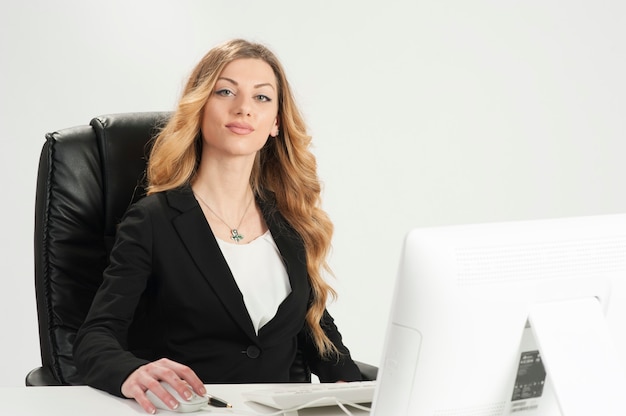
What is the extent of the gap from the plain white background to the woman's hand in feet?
6.97

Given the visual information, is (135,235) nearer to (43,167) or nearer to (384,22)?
(43,167)

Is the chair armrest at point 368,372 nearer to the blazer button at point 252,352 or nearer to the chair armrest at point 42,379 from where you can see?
the blazer button at point 252,352

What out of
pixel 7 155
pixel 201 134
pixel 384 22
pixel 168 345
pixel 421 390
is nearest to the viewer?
pixel 421 390

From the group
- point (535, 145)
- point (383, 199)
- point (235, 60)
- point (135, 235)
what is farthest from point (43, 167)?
point (535, 145)

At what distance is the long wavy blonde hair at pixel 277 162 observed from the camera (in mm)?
2461

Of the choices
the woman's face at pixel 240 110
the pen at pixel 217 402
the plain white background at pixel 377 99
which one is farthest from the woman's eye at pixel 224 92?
the plain white background at pixel 377 99

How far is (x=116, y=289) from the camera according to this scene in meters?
2.24

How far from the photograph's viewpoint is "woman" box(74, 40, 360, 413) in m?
2.33

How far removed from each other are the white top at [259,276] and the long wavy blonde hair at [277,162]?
0.37 feet

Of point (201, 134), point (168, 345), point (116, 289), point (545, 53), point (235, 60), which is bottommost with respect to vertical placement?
point (168, 345)

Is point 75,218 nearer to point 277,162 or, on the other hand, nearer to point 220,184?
point 220,184

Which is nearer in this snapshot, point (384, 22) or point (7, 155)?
point (7, 155)

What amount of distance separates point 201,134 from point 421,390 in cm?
136

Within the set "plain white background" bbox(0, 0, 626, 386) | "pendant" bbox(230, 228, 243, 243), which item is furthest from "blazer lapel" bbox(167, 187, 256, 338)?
"plain white background" bbox(0, 0, 626, 386)
